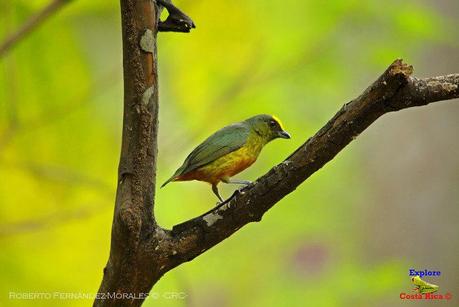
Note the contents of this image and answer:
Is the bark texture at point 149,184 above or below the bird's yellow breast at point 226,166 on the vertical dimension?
below

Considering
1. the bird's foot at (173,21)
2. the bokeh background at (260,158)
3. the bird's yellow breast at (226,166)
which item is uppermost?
the bokeh background at (260,158)

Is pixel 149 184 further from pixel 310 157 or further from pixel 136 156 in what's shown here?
pixel 310 157

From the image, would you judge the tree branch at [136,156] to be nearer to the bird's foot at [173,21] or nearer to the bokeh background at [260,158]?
the bird's foot at [173,21]

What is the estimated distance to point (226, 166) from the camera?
199 cm

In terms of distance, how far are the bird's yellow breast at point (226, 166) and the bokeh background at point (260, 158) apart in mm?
391

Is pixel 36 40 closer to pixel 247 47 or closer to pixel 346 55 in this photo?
pixel 247 47

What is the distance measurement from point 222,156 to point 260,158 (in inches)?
62.0

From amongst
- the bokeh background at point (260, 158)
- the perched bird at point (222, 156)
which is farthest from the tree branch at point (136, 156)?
the bokeh background at point (260, 158)

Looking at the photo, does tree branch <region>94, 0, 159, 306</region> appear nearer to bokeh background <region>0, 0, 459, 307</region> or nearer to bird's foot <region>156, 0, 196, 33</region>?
bird's foot <region>156, 0, 196, 33</region>

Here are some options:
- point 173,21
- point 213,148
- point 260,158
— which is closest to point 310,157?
point 213,148

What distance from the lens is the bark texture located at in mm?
1620

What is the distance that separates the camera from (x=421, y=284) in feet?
7.50

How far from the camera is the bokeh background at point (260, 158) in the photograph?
9.10ft

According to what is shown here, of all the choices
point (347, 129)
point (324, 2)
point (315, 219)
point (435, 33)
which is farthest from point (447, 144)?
point (347, 129)
